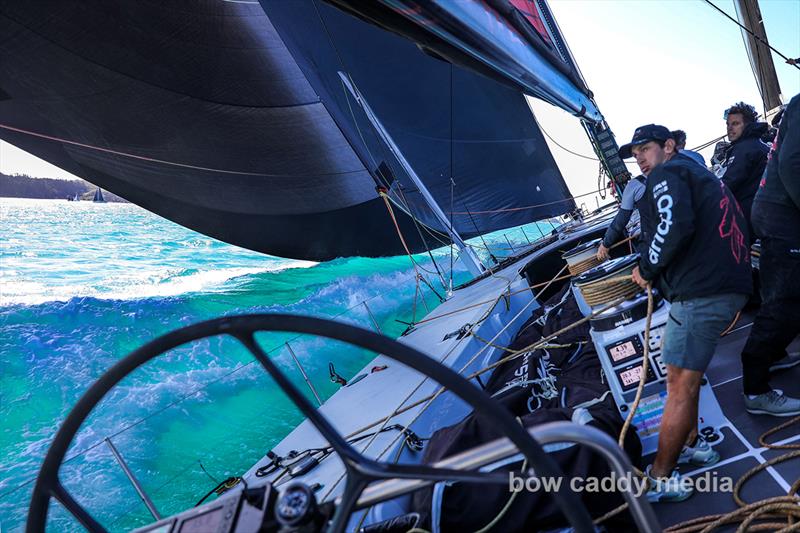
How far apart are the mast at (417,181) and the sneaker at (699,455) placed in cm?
379

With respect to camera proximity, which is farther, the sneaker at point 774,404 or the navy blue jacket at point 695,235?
the sneaker at point 774,404

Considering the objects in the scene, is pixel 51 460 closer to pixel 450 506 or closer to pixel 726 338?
pixel 450 506

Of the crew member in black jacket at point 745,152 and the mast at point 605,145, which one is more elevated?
the mast at point 605,145

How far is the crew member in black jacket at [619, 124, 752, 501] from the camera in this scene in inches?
57.9

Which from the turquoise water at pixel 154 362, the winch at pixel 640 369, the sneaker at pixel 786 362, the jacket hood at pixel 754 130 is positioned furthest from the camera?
the turquoise water at pixel 154 362

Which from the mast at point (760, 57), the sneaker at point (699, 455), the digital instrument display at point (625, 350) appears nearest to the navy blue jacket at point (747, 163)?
the digital instrument display at point (625, 350)

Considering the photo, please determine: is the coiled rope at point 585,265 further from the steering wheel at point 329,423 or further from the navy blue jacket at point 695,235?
the steering wheel at point 329,423

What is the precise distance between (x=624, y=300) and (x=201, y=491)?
11.6 feet

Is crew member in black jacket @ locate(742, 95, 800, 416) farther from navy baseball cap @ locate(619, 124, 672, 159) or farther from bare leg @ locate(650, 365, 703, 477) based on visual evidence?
bare leg @ locate(650, 365, 703, 477)

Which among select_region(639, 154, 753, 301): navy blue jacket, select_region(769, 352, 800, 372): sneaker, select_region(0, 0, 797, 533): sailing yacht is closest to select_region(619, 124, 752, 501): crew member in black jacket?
select_region(639, 154, 753, 301): navy blue jacket

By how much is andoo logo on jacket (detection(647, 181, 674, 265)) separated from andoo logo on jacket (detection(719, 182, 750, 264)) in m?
0.18

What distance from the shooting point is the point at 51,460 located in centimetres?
67

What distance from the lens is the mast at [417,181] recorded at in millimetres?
5523

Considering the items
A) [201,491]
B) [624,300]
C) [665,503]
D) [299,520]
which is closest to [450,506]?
[665,503]
